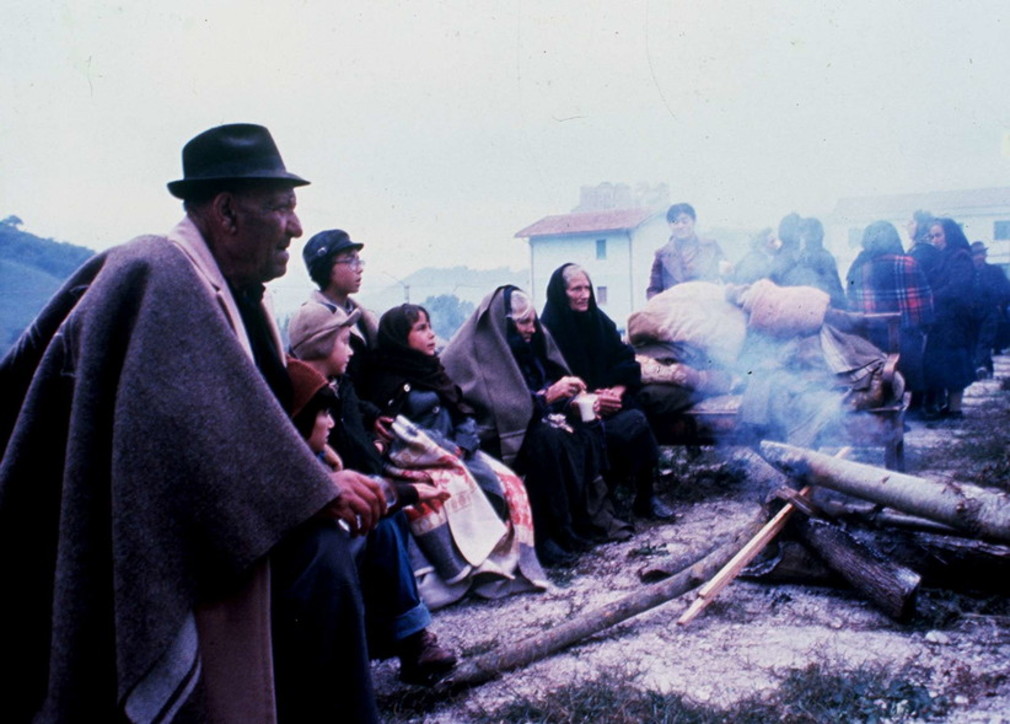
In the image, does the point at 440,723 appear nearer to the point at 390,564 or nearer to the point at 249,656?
the point at 390,564

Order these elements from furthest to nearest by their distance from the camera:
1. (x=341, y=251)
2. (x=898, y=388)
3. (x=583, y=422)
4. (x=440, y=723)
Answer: (x=898, y=388), (x=583, y=422), (x=341, y=251), (x=440, y=723)

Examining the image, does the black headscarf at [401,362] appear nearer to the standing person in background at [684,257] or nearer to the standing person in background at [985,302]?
the standing person in background at [684,257]

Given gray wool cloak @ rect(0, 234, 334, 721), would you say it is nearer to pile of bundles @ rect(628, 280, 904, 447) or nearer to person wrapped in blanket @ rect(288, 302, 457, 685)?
person wrapped in blanket @ rect(288, 302, 457, 685)

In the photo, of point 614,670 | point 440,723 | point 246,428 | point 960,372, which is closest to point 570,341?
point 614,670

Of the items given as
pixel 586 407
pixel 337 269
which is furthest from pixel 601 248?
pixel 337 269

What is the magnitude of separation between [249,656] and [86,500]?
51 centimetres

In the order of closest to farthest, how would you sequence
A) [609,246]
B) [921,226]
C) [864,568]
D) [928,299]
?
[864,568] < [928,299] < [921,226] < [609,246]

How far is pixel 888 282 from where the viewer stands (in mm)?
8133

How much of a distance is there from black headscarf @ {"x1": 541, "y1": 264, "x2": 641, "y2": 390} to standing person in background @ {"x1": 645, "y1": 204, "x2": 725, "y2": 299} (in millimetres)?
2231

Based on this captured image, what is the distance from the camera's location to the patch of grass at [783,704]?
Answer: 2832 mm

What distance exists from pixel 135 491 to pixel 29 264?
613cm

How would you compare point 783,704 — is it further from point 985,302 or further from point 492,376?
point 985,302

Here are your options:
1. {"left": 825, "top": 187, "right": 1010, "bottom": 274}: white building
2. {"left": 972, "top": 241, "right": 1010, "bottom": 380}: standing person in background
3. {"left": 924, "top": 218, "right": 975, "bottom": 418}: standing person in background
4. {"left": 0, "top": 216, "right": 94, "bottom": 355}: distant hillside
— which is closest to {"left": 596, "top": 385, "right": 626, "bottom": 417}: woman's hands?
{"left": 0, "top": 216, "right": 94, "bottom": 355}: distant hillside

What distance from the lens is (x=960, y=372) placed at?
891 cm
